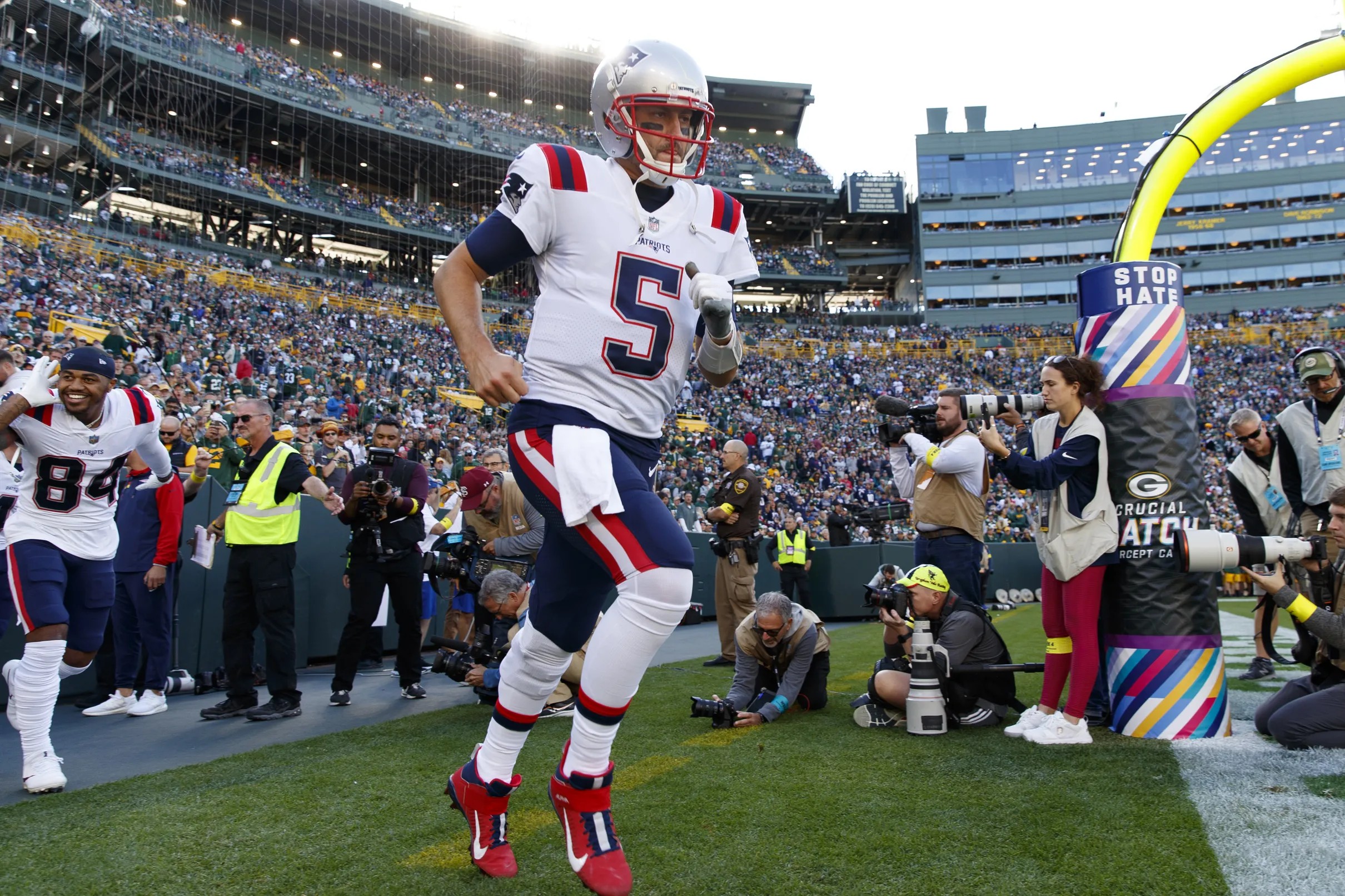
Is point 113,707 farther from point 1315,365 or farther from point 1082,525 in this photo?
point 1315,365

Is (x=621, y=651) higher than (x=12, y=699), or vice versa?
(x=621, y=651)

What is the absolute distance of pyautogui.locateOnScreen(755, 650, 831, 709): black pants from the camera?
16.1ft

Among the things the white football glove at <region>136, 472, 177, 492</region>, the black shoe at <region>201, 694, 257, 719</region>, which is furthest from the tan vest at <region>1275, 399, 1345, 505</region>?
the white football glove at <region>136, 472, 177, 492</region>

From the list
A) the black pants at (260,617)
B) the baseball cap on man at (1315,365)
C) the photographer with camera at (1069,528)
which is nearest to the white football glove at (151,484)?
the black pants at (260,617)

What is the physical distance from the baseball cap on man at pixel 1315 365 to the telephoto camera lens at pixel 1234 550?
6.79 feet

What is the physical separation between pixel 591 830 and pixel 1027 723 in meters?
2.71

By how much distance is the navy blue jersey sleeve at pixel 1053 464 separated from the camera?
3.82 m

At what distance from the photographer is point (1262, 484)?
6.20 meters

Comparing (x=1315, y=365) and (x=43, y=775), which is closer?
(x=43, y=775)

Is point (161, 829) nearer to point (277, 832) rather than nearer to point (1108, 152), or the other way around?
point (277, 832)

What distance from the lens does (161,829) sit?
279cm

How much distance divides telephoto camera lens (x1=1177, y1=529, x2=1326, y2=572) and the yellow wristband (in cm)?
16

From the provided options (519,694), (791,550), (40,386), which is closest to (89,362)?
(40,386)

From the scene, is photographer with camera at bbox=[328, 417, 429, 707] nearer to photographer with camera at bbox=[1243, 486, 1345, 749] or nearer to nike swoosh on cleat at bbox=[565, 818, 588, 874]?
nike swoosh on cleat at bbox=[565, 818, 588, 874]
